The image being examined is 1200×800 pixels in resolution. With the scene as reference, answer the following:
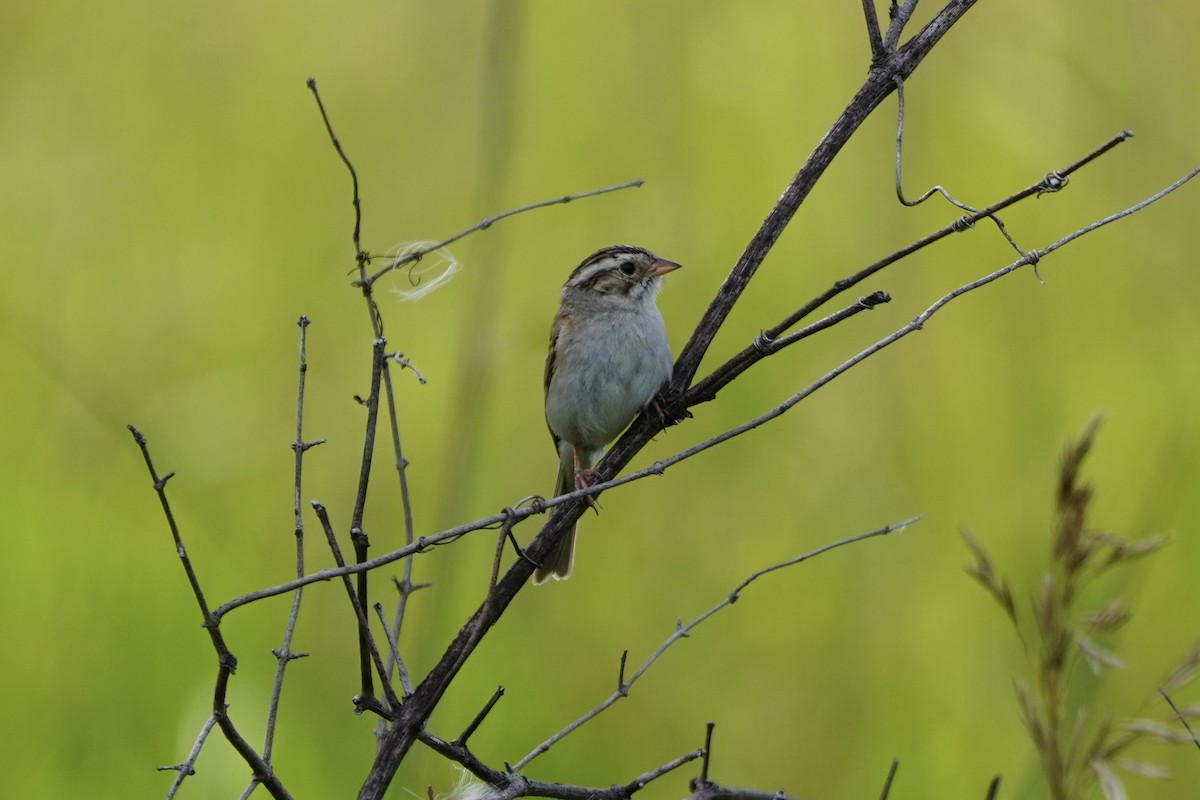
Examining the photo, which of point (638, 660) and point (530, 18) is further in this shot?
point (530, 18)

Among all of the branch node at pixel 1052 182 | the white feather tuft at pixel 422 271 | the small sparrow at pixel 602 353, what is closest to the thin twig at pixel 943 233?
the branch node at pixel 1052 182

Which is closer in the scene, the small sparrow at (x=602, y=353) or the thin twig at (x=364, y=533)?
the thin twig at (x=364, y=533)

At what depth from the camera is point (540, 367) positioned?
4625mm

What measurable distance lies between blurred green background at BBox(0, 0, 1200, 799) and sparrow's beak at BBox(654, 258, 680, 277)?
0.42m

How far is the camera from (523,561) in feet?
6.10

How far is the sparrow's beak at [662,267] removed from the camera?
3855 millimetres

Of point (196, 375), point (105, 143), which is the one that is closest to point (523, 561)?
point (196, 375)

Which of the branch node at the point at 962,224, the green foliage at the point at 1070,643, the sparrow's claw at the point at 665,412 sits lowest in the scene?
the green foliage at the point at 1070,643

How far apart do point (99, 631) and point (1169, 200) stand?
11.6ft

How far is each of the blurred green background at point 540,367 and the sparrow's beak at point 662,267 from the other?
42 centimetres

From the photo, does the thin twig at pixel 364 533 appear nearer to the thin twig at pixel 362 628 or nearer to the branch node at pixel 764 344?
the thin twig at pixel 362 628

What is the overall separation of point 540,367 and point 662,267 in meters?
0.91

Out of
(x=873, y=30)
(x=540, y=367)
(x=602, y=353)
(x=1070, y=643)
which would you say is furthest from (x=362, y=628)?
(x=540, y=367)

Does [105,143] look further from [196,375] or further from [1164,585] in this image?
[1164,585]
